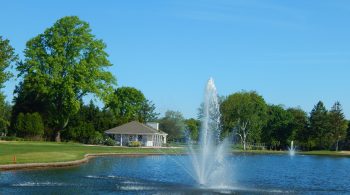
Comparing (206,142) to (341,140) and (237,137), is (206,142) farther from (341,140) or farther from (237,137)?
(341,140)

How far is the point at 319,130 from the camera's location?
362ft

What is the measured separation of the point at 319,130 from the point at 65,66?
Answer: 59617 mm

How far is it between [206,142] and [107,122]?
61.2 m

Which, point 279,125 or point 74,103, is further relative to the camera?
point 279,125

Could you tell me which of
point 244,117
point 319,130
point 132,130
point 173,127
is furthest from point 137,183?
point 173,127

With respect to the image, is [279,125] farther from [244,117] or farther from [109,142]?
[109,142]

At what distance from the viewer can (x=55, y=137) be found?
256 feet

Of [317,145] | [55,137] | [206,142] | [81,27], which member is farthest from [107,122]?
[206,142]

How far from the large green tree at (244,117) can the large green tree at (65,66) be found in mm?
35220

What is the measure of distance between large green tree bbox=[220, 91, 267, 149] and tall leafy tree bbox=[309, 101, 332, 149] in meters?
10.6

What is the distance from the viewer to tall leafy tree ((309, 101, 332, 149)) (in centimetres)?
11056

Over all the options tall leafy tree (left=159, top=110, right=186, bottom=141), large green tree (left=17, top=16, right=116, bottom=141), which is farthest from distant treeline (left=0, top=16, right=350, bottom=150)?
tall leafy tree (left=159, top=110, right=186, bottom=141)

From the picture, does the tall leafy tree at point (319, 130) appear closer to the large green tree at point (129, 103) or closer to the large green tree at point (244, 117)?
the large green tree at point (244, 117)

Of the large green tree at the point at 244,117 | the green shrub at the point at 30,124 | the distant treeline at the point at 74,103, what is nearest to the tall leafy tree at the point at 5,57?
the distant treeline at the point at 74,103
